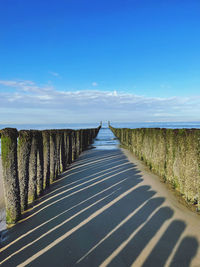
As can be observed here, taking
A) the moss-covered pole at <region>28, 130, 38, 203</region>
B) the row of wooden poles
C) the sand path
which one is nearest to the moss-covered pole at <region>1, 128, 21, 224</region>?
the row of wooden poles

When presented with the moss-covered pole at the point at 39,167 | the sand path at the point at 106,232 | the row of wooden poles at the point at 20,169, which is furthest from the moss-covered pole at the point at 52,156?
the sand path at the point at 106,232

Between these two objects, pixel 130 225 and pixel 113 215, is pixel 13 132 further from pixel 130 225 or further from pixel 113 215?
pixel 130 225

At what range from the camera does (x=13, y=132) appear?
3.95 m

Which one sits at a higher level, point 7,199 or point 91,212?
point 7,199

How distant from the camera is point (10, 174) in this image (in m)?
3.83

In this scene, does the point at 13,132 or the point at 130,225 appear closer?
the point at 130,225

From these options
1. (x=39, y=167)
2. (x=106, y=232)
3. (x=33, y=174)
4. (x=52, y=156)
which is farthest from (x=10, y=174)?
(x=52, y=156)

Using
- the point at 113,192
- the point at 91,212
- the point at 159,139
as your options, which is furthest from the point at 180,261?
the point at 159,139

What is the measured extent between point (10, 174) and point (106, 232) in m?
2.28

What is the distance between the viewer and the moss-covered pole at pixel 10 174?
12.5 feet

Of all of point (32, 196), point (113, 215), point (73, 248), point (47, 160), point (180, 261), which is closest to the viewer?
point (180, 261)

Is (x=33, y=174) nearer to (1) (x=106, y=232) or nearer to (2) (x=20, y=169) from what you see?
(2) (x=20, y=169)

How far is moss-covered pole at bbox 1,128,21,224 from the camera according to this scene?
380 centimetres

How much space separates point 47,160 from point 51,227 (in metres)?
2.99
